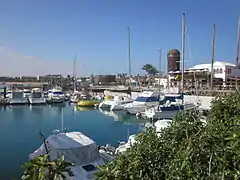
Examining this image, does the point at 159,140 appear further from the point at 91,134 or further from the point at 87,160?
the point at 91,134

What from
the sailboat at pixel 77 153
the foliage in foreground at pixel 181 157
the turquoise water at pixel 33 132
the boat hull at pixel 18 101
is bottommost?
the turquoise water at pixel 33 132

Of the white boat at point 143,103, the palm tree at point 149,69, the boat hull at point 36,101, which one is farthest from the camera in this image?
the palm tree at point 149,69

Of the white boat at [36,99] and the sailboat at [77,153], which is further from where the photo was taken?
the white boat at [36,99]

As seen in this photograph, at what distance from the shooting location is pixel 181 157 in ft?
14.6

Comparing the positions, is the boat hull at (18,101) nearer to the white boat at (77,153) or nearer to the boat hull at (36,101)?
the boat hull at (36,101)

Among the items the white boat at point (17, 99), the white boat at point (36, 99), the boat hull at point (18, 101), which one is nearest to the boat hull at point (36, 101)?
the white boat at point (36, 99)

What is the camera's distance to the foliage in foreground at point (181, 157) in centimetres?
417

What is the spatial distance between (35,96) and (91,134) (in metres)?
35.5

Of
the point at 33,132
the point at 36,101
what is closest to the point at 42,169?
the point at 33,132

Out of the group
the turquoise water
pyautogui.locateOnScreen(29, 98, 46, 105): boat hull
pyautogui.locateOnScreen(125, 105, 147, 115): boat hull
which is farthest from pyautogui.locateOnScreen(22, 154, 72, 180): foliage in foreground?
pyautogui.locateOnScreen(29, 98, 46, 105): boat hull

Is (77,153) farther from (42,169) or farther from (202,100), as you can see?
(202,100)

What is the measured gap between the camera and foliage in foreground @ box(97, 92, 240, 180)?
13.7 ft

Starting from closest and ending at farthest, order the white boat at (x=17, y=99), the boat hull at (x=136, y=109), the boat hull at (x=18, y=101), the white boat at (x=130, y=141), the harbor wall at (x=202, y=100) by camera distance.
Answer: the white boat at (x=130, y=141)
the harbor wall at (x=202, y=100)
the boat hull at (x=136, y=109)
the boat hull at (x=18, y=101)
the white boat at (x=17, y=99)

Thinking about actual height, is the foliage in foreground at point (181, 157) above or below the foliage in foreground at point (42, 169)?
above
